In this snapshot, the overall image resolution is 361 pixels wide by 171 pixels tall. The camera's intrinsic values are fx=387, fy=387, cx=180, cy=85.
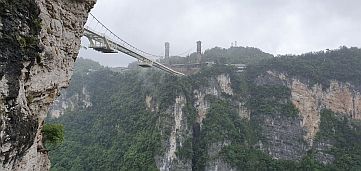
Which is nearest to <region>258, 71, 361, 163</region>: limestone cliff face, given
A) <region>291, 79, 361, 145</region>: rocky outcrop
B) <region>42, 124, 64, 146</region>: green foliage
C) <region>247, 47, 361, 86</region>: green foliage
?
<region>291, 79, 361, 145</region>: rocky outcrop

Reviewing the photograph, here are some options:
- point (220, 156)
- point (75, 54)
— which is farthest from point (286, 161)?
point (75, 54)

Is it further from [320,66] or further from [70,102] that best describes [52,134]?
[70,102]

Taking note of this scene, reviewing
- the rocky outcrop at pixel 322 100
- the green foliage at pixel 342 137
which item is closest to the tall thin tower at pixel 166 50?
the rocky outcrop at pixel 322 100

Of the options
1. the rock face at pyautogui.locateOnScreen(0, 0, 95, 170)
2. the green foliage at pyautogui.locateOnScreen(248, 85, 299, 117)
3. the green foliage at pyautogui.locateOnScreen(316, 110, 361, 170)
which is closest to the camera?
the rock face at pyautogui.locateOnScreen(0, 0, 95, 170)

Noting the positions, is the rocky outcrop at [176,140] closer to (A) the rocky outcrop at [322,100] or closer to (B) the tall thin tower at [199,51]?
(B) the tall thin tower at [199,51]

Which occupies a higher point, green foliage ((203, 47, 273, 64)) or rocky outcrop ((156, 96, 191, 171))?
green foliage ((203, 47, 273, 64))

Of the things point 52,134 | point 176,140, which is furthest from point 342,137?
point 52,134

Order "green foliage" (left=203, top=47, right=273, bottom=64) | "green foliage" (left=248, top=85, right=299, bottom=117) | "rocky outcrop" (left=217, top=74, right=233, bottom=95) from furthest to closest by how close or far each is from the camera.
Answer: "green foliage" (left=203, top=47, right=273, bottom=64), "rocky outcrop" (left=217, top=74, right=233, bottom=95), "green foliage" (left=248, top=85, right=299, bottom=117)

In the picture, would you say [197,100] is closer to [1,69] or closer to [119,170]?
[119,170]

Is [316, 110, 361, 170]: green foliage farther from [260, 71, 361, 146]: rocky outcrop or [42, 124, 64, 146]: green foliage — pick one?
[42, 124, 64, 146]: green foliage
